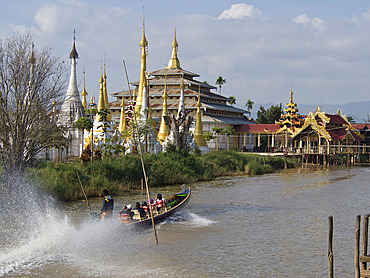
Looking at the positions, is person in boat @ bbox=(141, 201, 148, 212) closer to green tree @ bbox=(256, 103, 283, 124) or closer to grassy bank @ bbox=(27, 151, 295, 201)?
grassy bank @ bbox=(27, 151, 295, 201)

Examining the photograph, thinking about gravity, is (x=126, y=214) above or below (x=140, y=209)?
below

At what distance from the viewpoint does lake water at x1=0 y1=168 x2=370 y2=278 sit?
40.1ft

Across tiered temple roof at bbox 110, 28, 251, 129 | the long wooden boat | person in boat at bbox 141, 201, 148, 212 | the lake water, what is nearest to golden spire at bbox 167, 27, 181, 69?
tiered temple roof at bbox 110, 28, 251, 129

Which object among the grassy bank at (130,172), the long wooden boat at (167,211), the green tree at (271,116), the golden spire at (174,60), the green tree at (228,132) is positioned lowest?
the long wooden boat at (167,211)

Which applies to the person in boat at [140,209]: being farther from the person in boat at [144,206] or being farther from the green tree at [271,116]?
the green tree at [271,116]

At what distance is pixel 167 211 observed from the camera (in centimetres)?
1758

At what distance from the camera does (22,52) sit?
1681 centimetres

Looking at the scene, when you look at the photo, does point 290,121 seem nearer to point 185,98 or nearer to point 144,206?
point 185,98

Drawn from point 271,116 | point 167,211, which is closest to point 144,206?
point 167,211

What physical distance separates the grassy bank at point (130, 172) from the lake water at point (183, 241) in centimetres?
112

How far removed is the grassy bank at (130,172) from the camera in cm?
2167

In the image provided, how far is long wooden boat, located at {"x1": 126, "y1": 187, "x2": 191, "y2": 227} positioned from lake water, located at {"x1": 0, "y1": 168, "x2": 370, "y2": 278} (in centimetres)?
29

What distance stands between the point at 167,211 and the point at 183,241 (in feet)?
8.51

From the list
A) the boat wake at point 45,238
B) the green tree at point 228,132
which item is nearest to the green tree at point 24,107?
A: the boat wake at point 45,238
